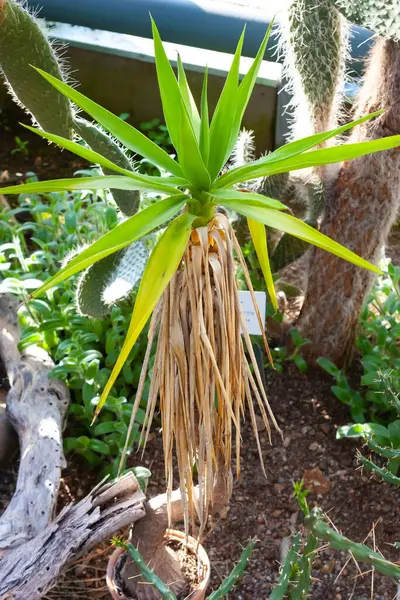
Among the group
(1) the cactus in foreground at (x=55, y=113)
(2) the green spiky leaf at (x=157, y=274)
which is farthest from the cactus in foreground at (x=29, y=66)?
(2) the green spiky leaf at (x=157, y=274)

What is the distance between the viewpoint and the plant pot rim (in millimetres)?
1416

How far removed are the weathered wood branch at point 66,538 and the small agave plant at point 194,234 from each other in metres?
0.37

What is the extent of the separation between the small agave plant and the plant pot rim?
423 millimetres

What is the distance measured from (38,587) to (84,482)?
0.49m

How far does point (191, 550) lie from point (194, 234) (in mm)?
845

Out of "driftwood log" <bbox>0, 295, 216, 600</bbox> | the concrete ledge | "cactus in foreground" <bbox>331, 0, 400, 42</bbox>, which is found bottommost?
"driftwood log" <bbox>0, 295, 216, 600</bbox>

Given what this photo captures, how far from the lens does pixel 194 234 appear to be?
39.0 inches

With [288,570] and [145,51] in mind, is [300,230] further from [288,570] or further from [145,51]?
[145,51]

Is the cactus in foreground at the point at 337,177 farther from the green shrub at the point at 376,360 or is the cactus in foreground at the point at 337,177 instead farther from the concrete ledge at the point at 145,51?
the concrete ledge at the point at 145,51

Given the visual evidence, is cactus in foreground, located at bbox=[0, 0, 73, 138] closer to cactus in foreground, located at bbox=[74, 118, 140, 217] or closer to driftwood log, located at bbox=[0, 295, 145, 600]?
cactus in foreground, located at bbox=[74, 118, 140, 217]

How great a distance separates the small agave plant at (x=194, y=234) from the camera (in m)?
0.89

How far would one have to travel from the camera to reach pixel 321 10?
161 cm

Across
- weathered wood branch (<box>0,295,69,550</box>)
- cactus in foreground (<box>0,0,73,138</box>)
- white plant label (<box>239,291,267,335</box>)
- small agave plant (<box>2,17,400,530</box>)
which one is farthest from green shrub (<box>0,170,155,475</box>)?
small agave plant (<box>2,17,400,530</box>)

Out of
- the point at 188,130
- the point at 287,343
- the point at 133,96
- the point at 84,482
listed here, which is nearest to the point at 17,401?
the point at 84,482
